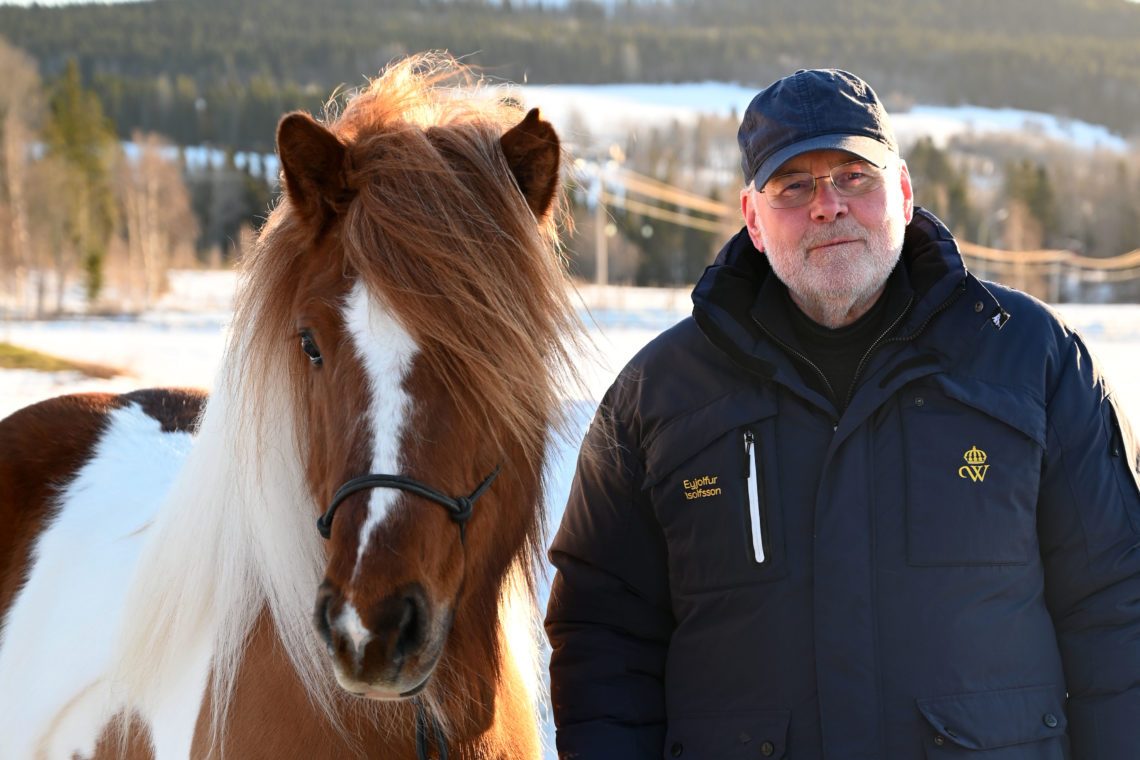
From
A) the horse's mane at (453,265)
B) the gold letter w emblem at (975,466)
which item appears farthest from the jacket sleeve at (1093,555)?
the horse's mane at (453,265)

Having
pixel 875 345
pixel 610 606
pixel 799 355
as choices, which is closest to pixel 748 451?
pixel 799 355

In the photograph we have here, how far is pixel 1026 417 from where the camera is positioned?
1.84 meters

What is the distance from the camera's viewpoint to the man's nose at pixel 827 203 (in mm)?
1983

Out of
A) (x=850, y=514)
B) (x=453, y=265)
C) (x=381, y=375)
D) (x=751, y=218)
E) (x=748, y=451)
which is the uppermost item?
(x=751, y=218)

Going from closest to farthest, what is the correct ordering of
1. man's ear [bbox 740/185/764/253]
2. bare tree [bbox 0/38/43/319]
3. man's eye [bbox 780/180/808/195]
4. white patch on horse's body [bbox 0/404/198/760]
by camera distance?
man's eye [bbox 780/180/808/195], man's ear [bbox 740/185/764/253], white patch on horse's body [bbox 0/404/198/760], bare tree [bbox 0/38/43/319]

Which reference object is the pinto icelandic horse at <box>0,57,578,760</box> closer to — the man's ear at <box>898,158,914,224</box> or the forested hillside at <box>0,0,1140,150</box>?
the man's ear at <box>898,158,914,224</box>

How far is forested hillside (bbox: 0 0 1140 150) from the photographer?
115 meters

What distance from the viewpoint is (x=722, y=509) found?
77.2 inches

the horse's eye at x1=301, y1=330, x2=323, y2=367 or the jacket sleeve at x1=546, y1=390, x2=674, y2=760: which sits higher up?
the horse's eye at x1=301, y1=330, x2=323, y2=367

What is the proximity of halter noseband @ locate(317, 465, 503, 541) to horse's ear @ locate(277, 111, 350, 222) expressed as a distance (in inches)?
21.4

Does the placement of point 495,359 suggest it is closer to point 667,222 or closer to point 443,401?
point 443,401

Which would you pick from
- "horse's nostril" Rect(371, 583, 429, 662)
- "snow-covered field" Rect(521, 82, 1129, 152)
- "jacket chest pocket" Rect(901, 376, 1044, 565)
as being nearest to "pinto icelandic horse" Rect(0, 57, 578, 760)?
"horse's nostril" Rect(371, 583, 429, 662)

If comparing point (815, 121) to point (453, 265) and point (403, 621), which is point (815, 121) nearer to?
point (453, 265)

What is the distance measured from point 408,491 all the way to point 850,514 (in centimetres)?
85
